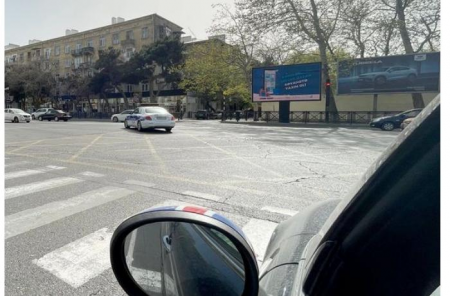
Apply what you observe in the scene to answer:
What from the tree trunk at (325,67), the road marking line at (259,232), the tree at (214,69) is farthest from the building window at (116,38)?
the road marking line at (259,232)

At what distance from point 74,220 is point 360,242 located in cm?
387

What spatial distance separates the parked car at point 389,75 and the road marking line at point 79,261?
26468 millimetres

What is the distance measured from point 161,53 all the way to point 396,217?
4500cm

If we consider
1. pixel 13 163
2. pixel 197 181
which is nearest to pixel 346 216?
pixel 197 181

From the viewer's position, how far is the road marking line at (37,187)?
5027mm

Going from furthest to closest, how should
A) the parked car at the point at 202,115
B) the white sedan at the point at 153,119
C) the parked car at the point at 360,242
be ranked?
the parked car at the point at 202,115
the white sedan at the point at 153,119
the parked car at the point at 360,242

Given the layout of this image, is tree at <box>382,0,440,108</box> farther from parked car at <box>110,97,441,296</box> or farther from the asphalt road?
parked car at <box>110,97,441,296</box>

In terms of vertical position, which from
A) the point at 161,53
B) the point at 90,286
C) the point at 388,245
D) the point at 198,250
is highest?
the point at 161,53

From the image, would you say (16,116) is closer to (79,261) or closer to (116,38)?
(116,38)

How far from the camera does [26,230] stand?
3588mm

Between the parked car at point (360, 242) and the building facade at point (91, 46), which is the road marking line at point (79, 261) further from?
the building facade at point (91, 46)

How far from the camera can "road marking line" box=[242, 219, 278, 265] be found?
311cm

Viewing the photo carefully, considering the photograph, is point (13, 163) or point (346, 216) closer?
point (346, 216)

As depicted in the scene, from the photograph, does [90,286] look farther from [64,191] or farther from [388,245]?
[64,191]
